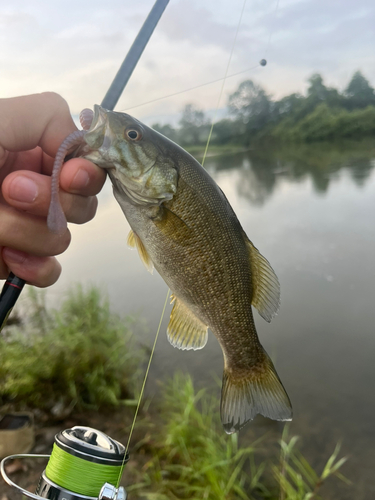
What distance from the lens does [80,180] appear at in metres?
0.99

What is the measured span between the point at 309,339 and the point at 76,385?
340cm

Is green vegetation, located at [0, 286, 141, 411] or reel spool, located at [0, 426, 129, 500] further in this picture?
green vegetation, located at [0, 286, 141, 411]

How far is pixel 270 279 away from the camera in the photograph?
110cm

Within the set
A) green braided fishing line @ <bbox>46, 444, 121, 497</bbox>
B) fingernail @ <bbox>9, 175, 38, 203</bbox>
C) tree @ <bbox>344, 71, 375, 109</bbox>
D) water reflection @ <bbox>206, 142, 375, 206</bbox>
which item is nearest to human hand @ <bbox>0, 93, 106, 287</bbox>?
fingernail @ <bbox>9, 175, 38, 203</bbox>

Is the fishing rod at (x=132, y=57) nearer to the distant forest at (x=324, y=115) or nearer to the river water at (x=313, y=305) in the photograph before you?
the river water at (x=313, y=305)

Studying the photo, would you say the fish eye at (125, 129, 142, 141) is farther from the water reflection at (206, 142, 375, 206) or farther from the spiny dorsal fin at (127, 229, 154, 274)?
the water reflection at (206, 142, 375, 206)

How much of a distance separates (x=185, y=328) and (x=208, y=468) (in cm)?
171

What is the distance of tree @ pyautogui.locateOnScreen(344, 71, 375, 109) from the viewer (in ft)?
43.7

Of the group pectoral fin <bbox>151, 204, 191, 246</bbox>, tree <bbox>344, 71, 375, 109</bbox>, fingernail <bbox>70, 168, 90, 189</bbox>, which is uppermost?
tree <bbox>344, 71, 375, 109</bbox>

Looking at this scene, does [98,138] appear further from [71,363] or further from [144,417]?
[144,417]

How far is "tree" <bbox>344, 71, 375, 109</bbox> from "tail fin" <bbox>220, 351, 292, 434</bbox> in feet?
49.0

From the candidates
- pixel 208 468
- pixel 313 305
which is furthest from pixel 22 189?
pixel 313 305

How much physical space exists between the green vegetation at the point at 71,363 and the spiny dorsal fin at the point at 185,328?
236 cm

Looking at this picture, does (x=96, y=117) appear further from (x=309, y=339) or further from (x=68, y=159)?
(x=309, y=339)
